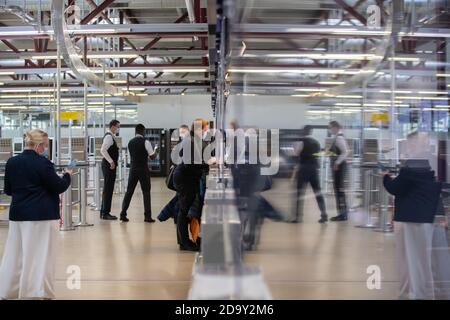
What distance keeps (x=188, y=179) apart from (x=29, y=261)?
225 cm

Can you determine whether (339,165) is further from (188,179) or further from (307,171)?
(188,179)

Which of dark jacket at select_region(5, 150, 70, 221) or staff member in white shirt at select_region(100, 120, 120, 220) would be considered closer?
dark jacket at select_region(5, 150, 70, 221)

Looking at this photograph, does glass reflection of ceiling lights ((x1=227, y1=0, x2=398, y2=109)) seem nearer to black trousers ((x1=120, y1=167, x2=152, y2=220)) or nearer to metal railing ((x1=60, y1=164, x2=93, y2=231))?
metal railing ((x1=60, y1=164, x2=93, y2=231))

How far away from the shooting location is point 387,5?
5410mm

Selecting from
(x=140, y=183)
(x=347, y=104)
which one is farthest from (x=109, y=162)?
(x=347, y=104)

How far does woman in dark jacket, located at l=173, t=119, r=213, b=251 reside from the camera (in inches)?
225

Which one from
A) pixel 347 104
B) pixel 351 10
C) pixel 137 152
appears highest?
pixel 351 10

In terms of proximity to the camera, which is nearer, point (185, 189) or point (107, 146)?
point (185, 189)

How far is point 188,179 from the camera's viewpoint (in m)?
5.73

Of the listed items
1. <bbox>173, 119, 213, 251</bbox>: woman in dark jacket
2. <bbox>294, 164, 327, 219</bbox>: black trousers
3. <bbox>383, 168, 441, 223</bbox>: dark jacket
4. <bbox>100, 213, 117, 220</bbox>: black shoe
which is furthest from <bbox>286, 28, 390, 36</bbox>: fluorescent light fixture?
<bbox>100, 213, 117, 220</bbox>: black shoe

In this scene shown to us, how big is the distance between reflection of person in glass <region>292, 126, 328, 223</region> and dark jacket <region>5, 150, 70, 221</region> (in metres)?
1.82

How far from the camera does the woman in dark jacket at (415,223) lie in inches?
129

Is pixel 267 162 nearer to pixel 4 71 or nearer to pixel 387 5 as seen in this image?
pixel 387 5

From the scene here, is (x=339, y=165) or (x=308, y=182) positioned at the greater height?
(x=339, y=165)
